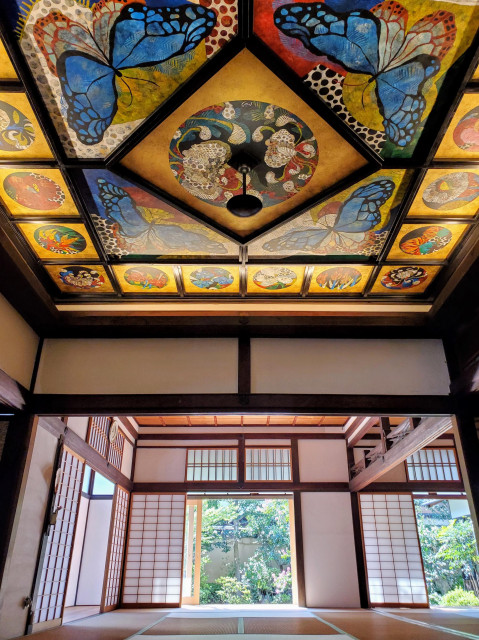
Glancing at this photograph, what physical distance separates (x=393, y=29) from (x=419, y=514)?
15258mm

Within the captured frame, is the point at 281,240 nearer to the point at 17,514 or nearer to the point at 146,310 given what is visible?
the point at 146,310

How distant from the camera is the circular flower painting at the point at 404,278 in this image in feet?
12.2

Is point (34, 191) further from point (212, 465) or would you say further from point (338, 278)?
point (212, 465)

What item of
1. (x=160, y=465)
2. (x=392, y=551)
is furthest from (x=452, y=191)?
(x=392, y=551)

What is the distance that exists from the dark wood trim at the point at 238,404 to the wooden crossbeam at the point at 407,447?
1.35 ft

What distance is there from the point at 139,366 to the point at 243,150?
2.45 meters

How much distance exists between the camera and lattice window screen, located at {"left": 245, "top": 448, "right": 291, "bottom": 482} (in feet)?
26.3

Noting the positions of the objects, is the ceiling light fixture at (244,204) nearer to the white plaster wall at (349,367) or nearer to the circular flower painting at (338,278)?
the circular flower painting at (338,278)

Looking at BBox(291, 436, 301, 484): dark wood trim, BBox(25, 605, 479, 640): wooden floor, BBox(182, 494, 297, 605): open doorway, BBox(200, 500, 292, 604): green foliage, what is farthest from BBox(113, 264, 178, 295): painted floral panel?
BBox(200, 500, 292, 604): green foliage

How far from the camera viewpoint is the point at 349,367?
4.33 metres

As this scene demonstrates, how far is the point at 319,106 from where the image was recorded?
2.40 m

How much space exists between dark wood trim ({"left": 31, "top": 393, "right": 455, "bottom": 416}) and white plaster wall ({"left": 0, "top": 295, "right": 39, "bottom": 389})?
0.99 ft

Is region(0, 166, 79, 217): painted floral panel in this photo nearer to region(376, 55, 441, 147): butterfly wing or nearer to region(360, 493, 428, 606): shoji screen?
region(376, 55, 441, 147): butterfly wing

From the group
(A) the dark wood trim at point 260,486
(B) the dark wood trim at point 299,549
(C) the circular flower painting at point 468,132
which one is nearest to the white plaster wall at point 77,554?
(A) the dark wood trim at point 260,486
